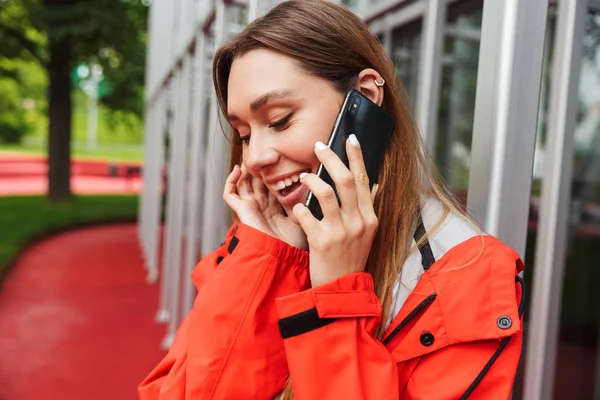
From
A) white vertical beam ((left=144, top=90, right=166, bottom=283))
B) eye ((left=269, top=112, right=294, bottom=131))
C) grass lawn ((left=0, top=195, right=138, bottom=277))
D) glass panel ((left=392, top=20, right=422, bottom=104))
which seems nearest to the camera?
eye ((left=269, top=112, right=294, bottom=131))

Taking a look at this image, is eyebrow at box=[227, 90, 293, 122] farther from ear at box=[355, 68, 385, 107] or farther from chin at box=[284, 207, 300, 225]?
chin at box=[284, 207, 300, 225]

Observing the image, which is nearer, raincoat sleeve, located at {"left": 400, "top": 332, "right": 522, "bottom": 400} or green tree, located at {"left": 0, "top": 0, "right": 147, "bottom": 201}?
raincoat sleeve, located at {"left": 400, "top": 332, "right": 522, "bottom": 400}

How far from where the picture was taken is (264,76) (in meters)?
1.44

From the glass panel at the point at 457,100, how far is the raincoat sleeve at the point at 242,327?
14.2 feet

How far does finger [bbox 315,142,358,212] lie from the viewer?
127 centimetres

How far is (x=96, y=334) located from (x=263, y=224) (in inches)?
228

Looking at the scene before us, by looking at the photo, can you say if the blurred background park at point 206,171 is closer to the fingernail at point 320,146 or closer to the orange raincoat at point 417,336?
the orange raincoat at point 417,336

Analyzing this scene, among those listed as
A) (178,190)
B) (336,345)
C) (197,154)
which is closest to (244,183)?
(336,345)

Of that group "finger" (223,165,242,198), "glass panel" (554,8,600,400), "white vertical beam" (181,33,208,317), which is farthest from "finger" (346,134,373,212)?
"glass panel" (554,8,600,400)

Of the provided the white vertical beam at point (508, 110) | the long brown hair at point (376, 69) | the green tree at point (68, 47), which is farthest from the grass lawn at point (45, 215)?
the white vertical beam at point (508, 110)

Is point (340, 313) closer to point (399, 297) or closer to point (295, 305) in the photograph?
point (295, 305)

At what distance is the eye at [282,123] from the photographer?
4.72 ft

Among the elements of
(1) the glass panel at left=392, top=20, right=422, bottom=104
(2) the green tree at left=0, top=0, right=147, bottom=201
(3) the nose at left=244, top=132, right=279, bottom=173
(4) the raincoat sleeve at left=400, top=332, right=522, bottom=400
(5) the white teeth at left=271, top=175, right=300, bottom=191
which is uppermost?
(2) the green tree at left=0, top=0, right=147, bottom=201

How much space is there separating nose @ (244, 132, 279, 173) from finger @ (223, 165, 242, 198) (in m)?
0.30
